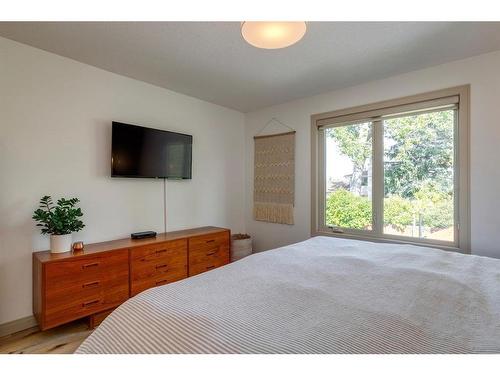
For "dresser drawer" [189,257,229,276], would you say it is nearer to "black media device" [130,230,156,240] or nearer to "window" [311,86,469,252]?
"black media device" [130,230,156,240]

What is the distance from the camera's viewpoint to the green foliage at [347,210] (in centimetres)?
304


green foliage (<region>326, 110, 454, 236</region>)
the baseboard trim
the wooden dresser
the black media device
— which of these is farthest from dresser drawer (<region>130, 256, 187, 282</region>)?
green foliage (<region>326, 110, 454, 236</region>)

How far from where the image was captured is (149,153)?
2.84 m

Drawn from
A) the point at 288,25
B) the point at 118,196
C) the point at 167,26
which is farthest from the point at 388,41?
the point at 118,196

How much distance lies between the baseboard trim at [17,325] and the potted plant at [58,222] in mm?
640

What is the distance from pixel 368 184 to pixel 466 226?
970 mm

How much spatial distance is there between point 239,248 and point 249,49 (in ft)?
8.03

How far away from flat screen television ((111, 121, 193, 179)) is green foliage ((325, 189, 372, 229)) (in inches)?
73.6

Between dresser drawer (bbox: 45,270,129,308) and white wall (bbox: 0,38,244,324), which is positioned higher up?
white wall (bbox: 0,38,244,324)

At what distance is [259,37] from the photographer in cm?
144

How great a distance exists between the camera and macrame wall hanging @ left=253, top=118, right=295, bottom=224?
11.8ft

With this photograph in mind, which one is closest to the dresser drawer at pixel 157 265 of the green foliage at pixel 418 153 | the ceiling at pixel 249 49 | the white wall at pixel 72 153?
the white wall at pixel 72 153

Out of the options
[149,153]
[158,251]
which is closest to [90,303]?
[158,251]

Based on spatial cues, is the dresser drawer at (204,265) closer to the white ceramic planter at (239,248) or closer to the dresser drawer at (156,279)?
the dresser drawer at (156,279)
